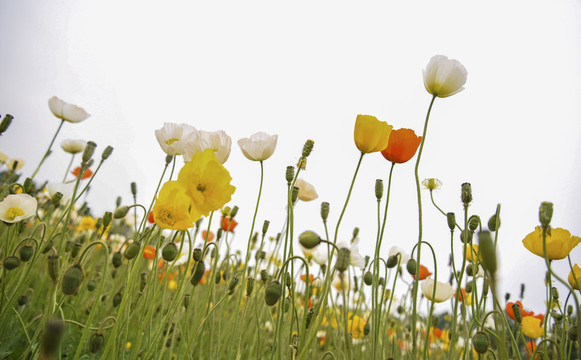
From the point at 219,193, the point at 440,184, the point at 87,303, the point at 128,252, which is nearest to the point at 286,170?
the point at 219,193

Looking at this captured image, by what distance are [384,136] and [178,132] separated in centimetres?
81

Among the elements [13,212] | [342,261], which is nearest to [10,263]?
[13,212]

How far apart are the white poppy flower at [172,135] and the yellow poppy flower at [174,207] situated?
0.25 meters

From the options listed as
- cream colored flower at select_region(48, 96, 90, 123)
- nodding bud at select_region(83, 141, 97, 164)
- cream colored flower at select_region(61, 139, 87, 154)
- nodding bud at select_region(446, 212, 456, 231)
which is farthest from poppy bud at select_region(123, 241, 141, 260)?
cream colored flower at select_region(61, 139, 87, 154)

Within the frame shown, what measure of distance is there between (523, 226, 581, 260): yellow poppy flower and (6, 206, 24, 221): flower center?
2.16 m

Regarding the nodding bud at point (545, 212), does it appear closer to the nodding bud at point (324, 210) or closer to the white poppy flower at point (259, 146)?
the nodding bud at point (324, 210)

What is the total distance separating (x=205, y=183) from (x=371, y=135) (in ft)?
2.05

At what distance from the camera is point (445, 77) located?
135 centimetres

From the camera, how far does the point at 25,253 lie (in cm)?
132

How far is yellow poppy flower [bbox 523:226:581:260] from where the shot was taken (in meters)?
1.39

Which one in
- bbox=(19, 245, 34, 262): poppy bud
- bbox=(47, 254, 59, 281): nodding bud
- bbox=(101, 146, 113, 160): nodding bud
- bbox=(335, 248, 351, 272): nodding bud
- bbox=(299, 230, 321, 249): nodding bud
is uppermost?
bbox=(101, 146, 113, 160): nodding bud

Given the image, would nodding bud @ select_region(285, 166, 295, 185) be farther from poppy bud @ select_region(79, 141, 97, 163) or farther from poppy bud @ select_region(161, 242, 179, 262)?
poppy bud @ select_region(79, 141, 97, 163)

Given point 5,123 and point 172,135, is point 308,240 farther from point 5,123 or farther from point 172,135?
point 5,123

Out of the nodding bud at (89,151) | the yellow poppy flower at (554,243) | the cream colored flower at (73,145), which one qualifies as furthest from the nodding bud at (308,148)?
the cream colored flower at (73,145)
